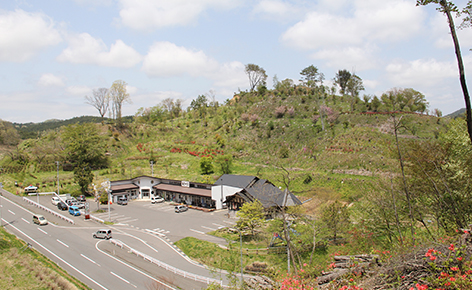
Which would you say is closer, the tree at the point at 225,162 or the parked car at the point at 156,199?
the parked car at the point at 156,199

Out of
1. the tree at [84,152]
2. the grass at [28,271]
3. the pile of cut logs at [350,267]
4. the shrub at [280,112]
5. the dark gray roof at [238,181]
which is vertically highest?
the shrub at [280,112]

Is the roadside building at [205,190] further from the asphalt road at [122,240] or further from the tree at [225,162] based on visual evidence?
the tree at [225,162]

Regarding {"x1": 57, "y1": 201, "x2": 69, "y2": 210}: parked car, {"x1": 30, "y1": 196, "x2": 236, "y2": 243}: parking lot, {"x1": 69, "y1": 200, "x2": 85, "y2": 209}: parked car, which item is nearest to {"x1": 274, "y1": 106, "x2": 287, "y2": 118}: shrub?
{"x1": 30, "y1": 196, "x2": 236, "y2": 243}: parking lot

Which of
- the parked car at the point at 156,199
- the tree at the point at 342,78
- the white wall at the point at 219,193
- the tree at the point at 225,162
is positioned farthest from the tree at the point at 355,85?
the parked car at the point at 156,199

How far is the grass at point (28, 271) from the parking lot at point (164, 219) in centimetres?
922

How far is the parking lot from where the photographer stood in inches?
1093

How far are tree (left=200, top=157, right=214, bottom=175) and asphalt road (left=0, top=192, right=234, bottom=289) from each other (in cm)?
1164

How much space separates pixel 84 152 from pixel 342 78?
6217 centimetres

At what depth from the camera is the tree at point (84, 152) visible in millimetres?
44125

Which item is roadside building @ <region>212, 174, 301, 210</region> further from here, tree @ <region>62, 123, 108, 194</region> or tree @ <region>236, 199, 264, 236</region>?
tree @ <region>62, 123, 108, 194</region>

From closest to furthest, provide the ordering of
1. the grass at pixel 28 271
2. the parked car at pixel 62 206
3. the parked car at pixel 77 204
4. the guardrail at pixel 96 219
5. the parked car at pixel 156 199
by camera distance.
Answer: the grass at pixel 28 271 < the guardrail at pixel 96 219 < the parked car at pixel 62 206 < the parked car at pixel 77 204 < the parked car at pixel 156 199

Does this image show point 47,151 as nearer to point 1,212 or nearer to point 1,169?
point 1,169

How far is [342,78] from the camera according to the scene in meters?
66.8

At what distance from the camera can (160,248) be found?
937 inches
